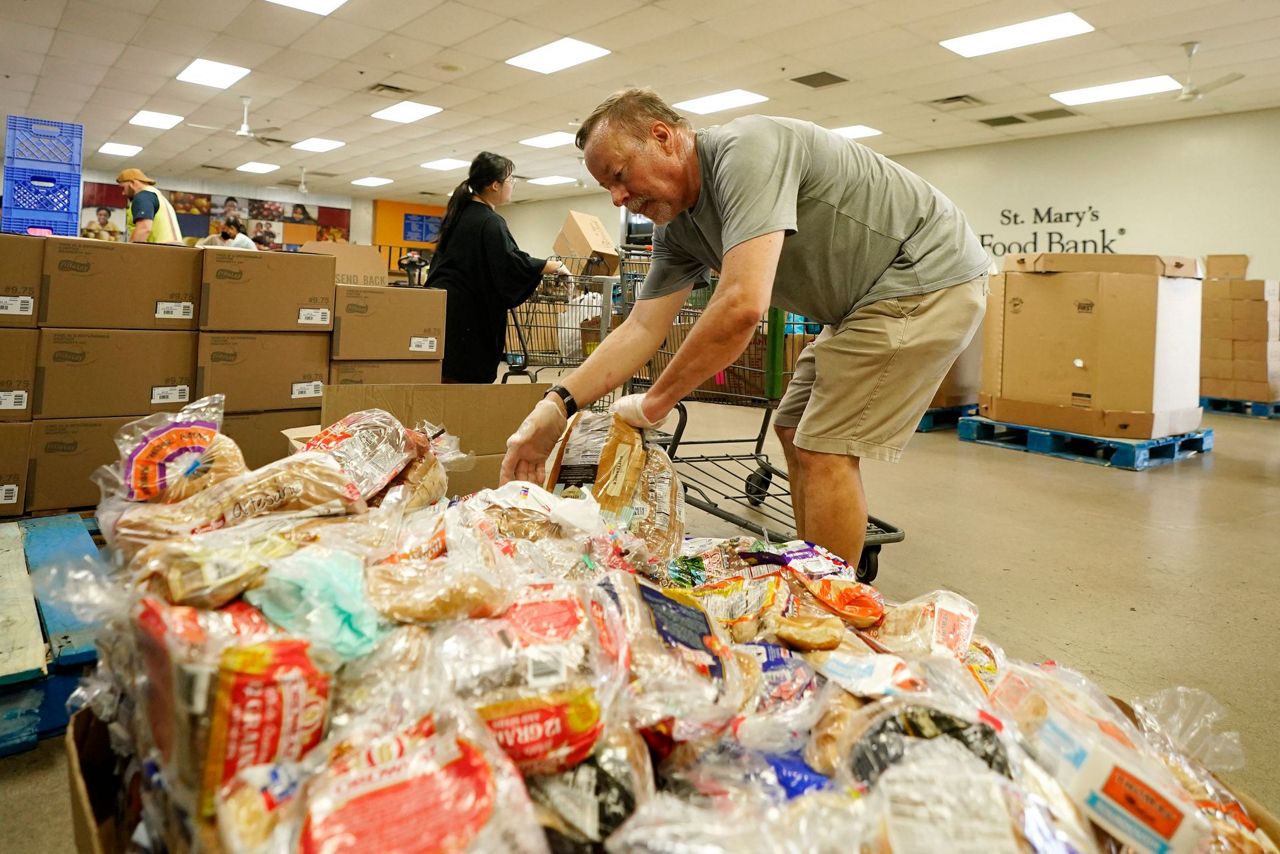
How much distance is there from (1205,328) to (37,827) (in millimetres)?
9197

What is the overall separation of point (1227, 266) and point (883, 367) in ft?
26.6

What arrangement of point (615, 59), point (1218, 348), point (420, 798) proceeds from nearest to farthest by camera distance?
point (420, 798) < point (1218, 348) < point (615, 59)

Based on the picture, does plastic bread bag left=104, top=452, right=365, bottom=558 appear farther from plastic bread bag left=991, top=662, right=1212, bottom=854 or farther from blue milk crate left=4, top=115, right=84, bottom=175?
blue milk crate left=4, top=115, right=84, bottom=175

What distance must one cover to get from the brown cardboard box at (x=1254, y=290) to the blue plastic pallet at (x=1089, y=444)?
2.64 meters

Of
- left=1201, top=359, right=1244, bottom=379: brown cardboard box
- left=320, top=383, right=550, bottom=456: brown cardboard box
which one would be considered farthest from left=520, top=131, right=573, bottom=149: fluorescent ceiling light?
left=320, top=383, right=550, bottom=456: brown cardboard box

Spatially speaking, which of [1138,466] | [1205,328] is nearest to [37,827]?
[1138,466]

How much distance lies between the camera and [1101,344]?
4676 millimetres

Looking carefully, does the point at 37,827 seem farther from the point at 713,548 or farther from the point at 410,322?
the point at 410,322

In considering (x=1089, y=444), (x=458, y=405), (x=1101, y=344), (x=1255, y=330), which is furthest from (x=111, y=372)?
(x=1255, y=330)

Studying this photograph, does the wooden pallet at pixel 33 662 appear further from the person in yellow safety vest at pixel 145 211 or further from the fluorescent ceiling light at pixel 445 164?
the fluorescent ceiling light at pixel 445 164

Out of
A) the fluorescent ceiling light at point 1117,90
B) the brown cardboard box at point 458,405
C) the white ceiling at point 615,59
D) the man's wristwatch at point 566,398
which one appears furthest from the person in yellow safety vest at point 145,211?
the fluorescent ceiling light at point 1117,90

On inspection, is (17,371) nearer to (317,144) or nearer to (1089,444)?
(1089,444)

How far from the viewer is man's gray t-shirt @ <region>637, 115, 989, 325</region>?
160 centimetres

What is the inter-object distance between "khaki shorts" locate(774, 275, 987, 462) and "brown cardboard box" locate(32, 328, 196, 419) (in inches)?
→ 80.3
